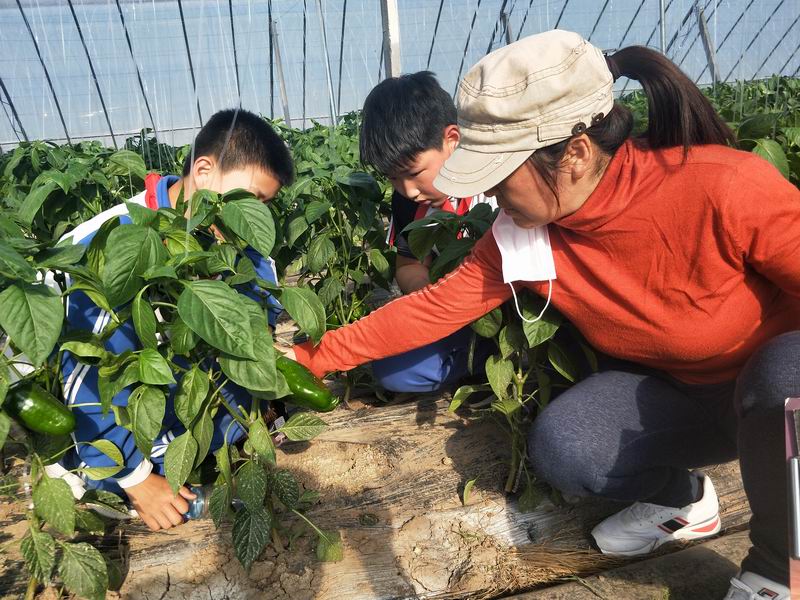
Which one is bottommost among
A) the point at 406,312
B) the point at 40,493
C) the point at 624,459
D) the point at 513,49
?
the point at 624,459

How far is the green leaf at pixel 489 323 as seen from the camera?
1.84 m

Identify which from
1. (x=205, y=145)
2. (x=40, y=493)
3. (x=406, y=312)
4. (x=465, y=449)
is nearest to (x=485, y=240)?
(x=406, y=312)

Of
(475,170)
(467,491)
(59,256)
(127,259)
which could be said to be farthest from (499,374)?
(59,256)

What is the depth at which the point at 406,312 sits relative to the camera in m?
1.83

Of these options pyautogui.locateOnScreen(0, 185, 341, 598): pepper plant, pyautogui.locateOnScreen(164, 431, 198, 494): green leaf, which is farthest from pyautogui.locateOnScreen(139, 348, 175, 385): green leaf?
pyautogui.locateOnScreen(164, 431, 198, 494): green leaf

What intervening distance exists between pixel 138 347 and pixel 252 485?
416 mm

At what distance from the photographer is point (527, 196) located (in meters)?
1.41

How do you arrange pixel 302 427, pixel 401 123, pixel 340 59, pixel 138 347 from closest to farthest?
1. pixel 138 347
2. pixel 302 427
3. pixel 401 123
4. pixel 340 59

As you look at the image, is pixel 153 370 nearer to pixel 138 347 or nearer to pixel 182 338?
pixel 182 338

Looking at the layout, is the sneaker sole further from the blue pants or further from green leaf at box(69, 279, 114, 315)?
green leaf at box(69, 279, 114, 315)

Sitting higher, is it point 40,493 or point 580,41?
point 580,41

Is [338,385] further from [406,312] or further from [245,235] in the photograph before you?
[245,235]

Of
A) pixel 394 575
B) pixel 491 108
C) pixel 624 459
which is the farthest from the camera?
pixel 394 575

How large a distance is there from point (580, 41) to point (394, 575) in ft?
4.41
